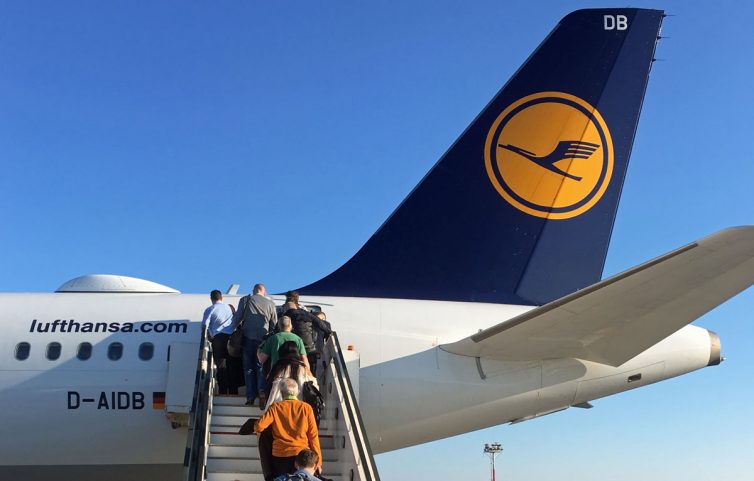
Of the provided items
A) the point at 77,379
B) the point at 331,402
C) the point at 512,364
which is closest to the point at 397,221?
the point at 512,364

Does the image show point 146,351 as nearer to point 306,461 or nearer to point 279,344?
point 279,344

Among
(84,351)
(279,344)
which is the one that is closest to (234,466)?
(279,344)

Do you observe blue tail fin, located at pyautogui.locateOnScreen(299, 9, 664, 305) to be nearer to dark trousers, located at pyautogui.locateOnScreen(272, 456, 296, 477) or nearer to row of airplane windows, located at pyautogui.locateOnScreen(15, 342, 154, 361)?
row of airplane windows, located at pyautogui.locateOnScreen(15, 342, 154, 361)

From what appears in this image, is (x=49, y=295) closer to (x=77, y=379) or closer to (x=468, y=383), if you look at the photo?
(x=77, y=379)

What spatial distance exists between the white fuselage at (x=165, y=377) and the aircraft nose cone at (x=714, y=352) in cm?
13

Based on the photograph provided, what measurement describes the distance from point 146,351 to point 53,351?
4.28 feet

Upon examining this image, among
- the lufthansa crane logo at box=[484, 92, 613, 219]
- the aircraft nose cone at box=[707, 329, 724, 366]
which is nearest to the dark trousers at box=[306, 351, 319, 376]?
the lufthansa crane logo at box=[484, 92, 613, 219]

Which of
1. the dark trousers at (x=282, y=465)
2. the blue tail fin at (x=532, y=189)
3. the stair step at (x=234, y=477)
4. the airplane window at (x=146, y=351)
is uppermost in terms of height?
the blue tail fin at (x=532, y=189)

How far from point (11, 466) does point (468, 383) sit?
20.8 ft

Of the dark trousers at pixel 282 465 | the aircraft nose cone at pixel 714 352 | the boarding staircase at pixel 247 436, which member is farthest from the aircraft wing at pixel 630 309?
the dark trousers at pixel 282 465

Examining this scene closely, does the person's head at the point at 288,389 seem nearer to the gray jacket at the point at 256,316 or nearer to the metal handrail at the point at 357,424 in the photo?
the metal handrail at the point at 357,424

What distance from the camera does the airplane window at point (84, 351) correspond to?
11.6 m

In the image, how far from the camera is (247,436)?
9.05 meters

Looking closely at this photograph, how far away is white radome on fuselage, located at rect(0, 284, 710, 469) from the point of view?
11.3 metres
